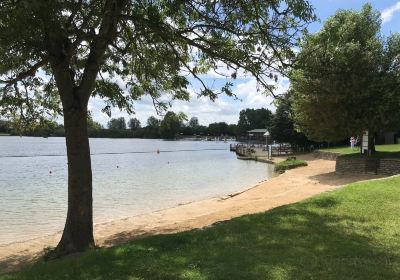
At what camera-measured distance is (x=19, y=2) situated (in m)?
6.57

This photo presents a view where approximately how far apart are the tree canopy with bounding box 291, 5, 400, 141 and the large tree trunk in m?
12.7

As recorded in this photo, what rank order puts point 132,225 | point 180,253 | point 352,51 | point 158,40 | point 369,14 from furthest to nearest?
1. point 369,14
2. point 352,51
3. point 132,225
4. point 158,40
5. point 180,253

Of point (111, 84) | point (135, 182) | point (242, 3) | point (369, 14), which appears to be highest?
point (369, 14)

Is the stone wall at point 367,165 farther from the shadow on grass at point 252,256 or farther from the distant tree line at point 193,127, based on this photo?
the shadow on grass at point 252,256

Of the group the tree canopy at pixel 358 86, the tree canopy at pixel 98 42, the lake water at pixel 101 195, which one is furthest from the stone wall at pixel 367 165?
Result: the tree canopy at pixel 98 42

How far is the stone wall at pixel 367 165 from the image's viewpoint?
66.0 feet

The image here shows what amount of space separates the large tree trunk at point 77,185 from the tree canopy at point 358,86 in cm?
1274

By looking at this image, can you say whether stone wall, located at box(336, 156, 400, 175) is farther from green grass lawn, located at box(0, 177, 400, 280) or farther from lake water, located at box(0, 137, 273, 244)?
green grass lawn, located at box(0, 177, 400, 280)

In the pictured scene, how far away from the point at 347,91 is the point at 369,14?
14.3ft

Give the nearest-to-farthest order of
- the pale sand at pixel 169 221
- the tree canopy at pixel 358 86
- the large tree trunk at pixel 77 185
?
the large tree trunk at pixel 77 185 → the pale sand at pixel 169 221 → the tree canopy at pixel 358 86

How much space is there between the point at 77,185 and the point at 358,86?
1545 cm

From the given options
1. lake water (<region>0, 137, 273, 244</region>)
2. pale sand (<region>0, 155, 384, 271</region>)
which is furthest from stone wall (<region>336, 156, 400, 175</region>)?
lake water (<region>0, 137, 273, 244</region>)

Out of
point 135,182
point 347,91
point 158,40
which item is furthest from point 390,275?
point 135,182

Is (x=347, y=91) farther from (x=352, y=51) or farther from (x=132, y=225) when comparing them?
(x=132, y=225)
